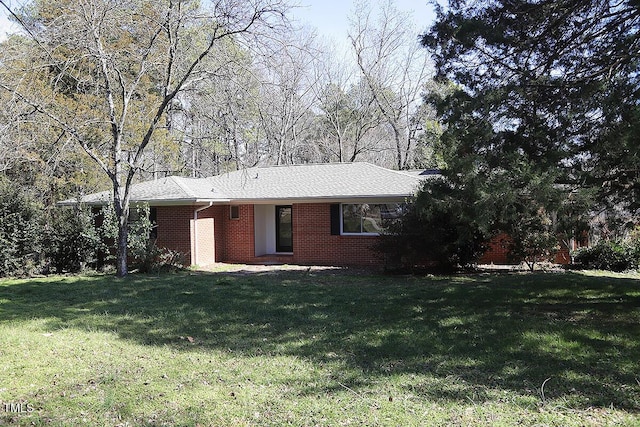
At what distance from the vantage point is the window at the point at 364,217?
16188 millimetres

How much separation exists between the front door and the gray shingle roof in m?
1.16

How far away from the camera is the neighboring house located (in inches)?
635

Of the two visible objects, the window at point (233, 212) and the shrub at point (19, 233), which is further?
the window at point (233, 212)

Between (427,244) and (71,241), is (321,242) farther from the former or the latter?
(71,241)

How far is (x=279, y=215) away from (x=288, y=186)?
1.60 m

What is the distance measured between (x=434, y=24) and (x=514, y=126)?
2692mm

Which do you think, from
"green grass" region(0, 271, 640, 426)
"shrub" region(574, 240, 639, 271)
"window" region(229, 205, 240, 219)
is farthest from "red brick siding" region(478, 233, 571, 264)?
"window" region(229, 205, 240, 219)

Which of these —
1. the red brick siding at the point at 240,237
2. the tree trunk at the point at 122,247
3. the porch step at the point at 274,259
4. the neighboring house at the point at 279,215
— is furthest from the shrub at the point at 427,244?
the tree trunk at the point at 122,247

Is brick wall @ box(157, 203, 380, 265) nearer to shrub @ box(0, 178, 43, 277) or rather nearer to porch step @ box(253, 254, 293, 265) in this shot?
porch step @ box(253, 254, 293, 265)

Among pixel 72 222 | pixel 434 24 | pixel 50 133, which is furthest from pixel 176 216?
pixel 434 24

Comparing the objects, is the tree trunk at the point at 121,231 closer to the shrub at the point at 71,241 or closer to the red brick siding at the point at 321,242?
the shrub at the point at 71,241

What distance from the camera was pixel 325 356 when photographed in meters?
6.07

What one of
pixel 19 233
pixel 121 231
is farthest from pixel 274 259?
pixel 19 233

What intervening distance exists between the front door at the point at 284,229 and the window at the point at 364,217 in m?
2.97
